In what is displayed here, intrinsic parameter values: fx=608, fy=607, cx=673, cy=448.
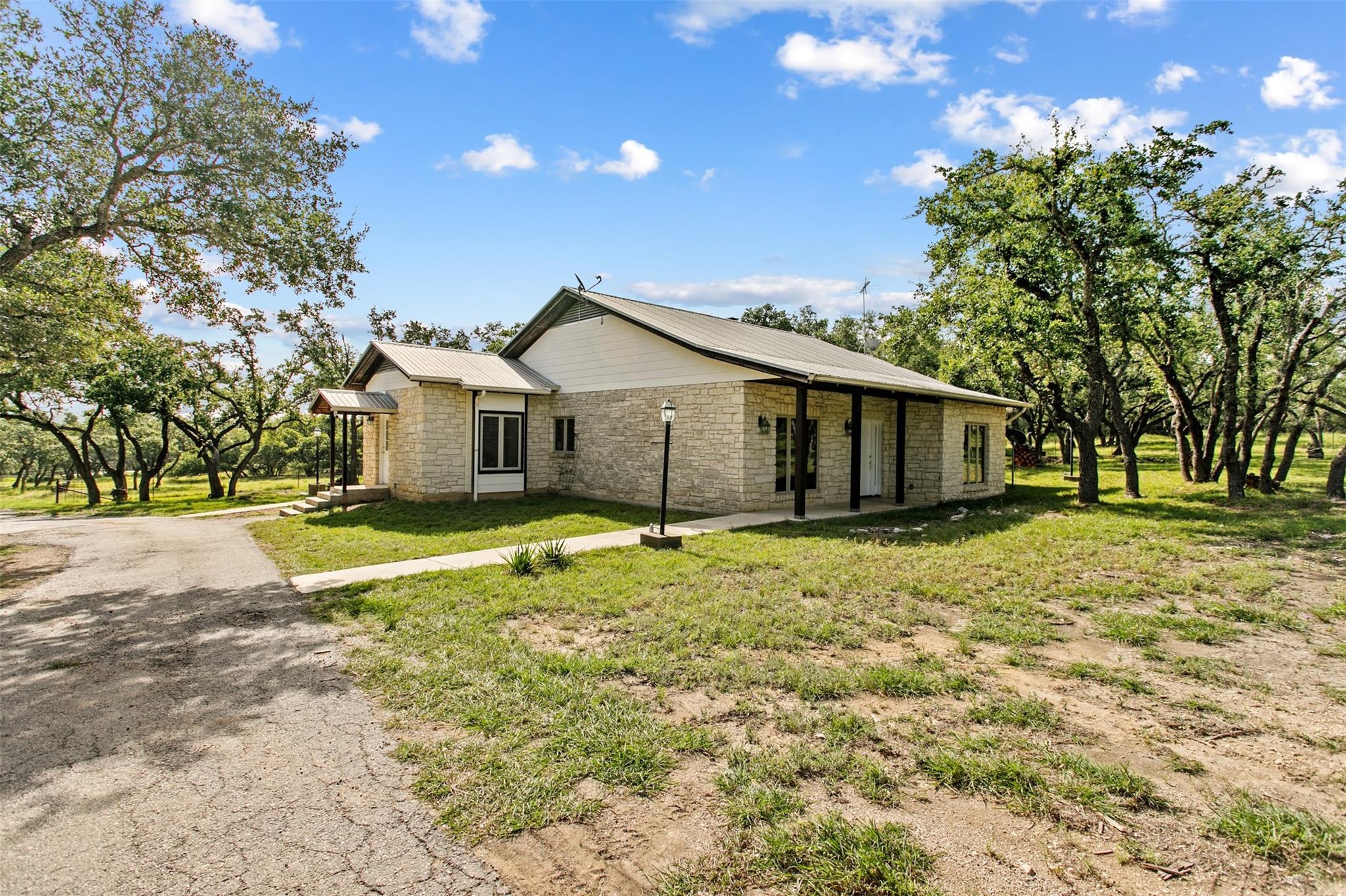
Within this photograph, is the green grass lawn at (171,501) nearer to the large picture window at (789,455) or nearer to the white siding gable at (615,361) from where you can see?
the white siding gable at (615,361)

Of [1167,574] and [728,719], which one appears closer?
[728,719]

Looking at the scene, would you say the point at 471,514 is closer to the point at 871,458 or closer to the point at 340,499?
the point at 340,499

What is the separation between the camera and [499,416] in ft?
51.2

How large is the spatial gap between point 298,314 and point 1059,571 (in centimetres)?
2806

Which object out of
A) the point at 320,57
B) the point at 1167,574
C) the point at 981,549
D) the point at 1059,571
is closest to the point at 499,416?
the point at 320,57

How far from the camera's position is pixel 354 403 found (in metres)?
15.1

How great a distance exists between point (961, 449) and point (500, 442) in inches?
472

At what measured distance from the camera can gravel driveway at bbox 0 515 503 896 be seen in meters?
2.37

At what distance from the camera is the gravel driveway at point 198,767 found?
2.37 metres

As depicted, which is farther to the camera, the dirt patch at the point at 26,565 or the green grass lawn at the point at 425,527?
the green grass lawn at the point at 425,527

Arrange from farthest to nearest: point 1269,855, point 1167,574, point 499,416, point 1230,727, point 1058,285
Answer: point 499,416 → point 1058,285 → point 1167,574 → point 1230,727 → point 1269,855

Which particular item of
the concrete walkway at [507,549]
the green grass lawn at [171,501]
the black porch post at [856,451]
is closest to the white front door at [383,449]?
the green grass lawn at [171,501]

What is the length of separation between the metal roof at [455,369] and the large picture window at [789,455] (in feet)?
21.3

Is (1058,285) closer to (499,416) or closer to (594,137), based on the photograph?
(594,137)
